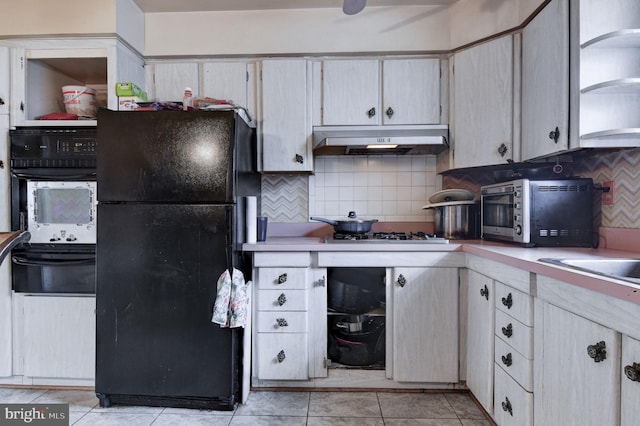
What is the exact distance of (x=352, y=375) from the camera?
207cm

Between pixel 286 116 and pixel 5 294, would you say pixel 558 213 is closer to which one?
pixel 286 116

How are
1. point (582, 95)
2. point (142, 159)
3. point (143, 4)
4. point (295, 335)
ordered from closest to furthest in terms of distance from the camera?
point (582, 95)
point (142, 159)
point (295, 335)
point (143, 4)

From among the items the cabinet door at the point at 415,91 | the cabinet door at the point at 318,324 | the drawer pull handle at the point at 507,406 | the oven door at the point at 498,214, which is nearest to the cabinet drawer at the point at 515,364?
the drawer pull handle at the point at 507,406

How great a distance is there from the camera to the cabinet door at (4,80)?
84.0 inches

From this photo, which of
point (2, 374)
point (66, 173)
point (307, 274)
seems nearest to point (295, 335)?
point (307, 274)

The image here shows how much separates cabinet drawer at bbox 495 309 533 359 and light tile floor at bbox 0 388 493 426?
0.57 m

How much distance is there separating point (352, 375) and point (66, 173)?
205cm

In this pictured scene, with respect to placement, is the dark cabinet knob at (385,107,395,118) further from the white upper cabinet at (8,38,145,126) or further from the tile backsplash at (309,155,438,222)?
the white upper cabinet at (8,38,145,126)

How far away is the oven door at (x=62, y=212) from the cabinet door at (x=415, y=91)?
1.93 m

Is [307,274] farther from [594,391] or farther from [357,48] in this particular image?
[357,48]

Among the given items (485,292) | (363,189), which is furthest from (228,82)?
(485,292)

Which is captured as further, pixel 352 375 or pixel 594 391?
pixel 352 375

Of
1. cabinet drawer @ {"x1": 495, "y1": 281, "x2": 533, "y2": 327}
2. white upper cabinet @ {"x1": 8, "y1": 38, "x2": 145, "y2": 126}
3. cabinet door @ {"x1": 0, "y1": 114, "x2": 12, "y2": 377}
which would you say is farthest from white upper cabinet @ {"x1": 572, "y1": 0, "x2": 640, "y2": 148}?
cabinet door @ {"x1": 0, "y1": 114, "x2": 12, "y2": 377}

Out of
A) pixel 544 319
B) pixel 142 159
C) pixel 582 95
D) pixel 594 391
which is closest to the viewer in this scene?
pixel 594 391
